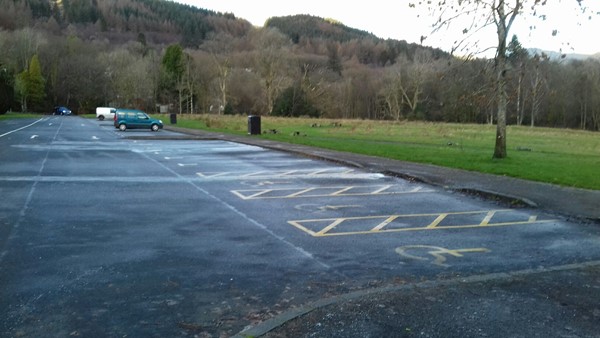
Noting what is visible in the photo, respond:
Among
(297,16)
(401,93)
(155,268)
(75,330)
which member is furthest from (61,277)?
(297,16)

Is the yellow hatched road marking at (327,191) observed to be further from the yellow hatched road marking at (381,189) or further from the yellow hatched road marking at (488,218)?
the yellow hatched road marking at (488,218)

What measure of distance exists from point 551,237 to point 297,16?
145 metres

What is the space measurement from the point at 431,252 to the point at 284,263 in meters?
2.01

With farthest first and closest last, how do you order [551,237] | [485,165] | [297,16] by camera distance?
[297,16]
[485,165]
[551,237]

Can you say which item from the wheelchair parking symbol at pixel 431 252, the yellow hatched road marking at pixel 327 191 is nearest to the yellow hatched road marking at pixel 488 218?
the wheelchair parking symbol at pixel 431 252

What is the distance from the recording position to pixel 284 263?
21.7 feet

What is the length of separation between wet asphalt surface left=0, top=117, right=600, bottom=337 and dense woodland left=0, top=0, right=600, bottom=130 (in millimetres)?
39460

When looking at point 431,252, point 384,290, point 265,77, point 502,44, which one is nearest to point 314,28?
point 265,77

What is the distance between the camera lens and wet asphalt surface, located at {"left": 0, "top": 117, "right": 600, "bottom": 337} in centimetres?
475

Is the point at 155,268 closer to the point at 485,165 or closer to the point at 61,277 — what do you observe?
the point at 61,277

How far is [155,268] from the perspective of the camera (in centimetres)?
628

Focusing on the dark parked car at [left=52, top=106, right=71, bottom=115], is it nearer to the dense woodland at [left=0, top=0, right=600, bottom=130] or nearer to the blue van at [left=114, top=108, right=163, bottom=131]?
the dense woodland at [left=0, top=0, right=600, bottom=130]

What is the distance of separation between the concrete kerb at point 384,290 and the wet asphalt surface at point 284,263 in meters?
0.03

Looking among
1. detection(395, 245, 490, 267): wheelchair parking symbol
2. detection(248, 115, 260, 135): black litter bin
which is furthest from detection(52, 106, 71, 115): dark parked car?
detection(395, 245, 490, 267): wheelchair parking symbol
